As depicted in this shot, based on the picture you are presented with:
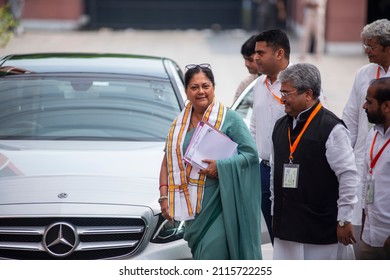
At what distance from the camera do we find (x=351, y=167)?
496 cm

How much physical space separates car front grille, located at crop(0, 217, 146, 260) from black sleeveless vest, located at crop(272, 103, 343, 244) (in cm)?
96

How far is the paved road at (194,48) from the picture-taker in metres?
17.3

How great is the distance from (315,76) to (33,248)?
1.94 metres

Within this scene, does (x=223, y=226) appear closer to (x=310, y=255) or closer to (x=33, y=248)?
(x=310, y=255)

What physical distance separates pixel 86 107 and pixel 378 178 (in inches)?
106

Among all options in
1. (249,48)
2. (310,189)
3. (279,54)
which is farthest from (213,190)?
(249,48)

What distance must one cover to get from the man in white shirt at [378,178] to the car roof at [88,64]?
2.56 metres

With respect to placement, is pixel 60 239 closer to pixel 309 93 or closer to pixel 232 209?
pixel 232 209

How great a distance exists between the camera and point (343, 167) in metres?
4.97

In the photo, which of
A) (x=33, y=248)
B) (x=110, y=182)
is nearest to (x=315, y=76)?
(x=110, y=182)

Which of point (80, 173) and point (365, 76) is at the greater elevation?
point (365, 76)

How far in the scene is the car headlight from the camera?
5688mm

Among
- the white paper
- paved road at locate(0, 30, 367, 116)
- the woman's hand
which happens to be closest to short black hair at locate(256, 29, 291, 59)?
the white paper

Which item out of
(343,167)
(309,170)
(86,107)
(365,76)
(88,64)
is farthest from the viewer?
(88,64)
